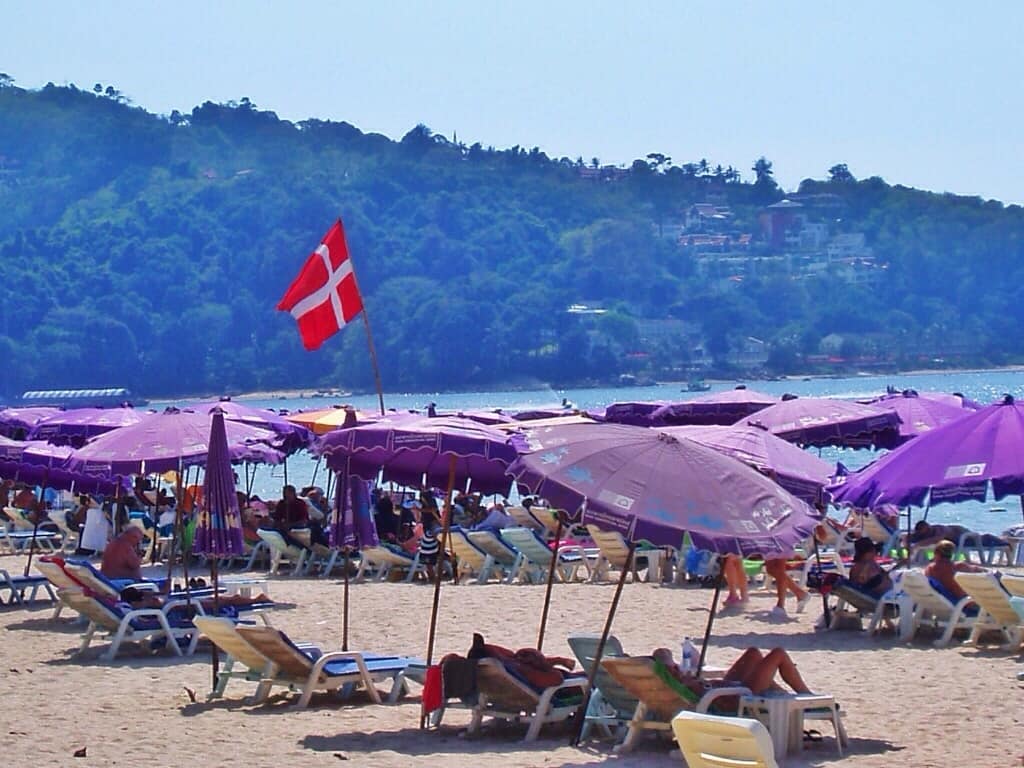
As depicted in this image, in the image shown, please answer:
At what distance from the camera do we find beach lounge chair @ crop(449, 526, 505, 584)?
654 inches

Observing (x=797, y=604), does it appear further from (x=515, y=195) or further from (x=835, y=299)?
(x=515, y=195)

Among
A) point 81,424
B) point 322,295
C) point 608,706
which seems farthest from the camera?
point 81,424

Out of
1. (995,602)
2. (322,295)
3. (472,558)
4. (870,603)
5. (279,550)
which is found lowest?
(279,550)

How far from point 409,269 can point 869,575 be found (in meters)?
144

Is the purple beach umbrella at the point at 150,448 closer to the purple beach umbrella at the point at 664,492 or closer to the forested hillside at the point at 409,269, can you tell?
the purple beach umbrella at the point at 664,492

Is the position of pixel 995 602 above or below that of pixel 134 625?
above

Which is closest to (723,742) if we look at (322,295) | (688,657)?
(688,657)

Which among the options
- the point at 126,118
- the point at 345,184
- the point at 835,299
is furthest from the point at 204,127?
the point at 835,299

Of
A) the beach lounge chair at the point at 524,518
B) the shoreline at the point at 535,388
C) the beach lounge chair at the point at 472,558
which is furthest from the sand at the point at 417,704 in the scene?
the shoreline at the point at 535,388

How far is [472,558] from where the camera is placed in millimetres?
16719

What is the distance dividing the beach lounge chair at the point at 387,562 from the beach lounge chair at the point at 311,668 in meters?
6.96

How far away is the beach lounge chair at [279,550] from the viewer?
57.4 ft

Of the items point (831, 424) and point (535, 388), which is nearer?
point (831, 424)

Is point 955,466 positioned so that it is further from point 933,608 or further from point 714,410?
point 714,410
